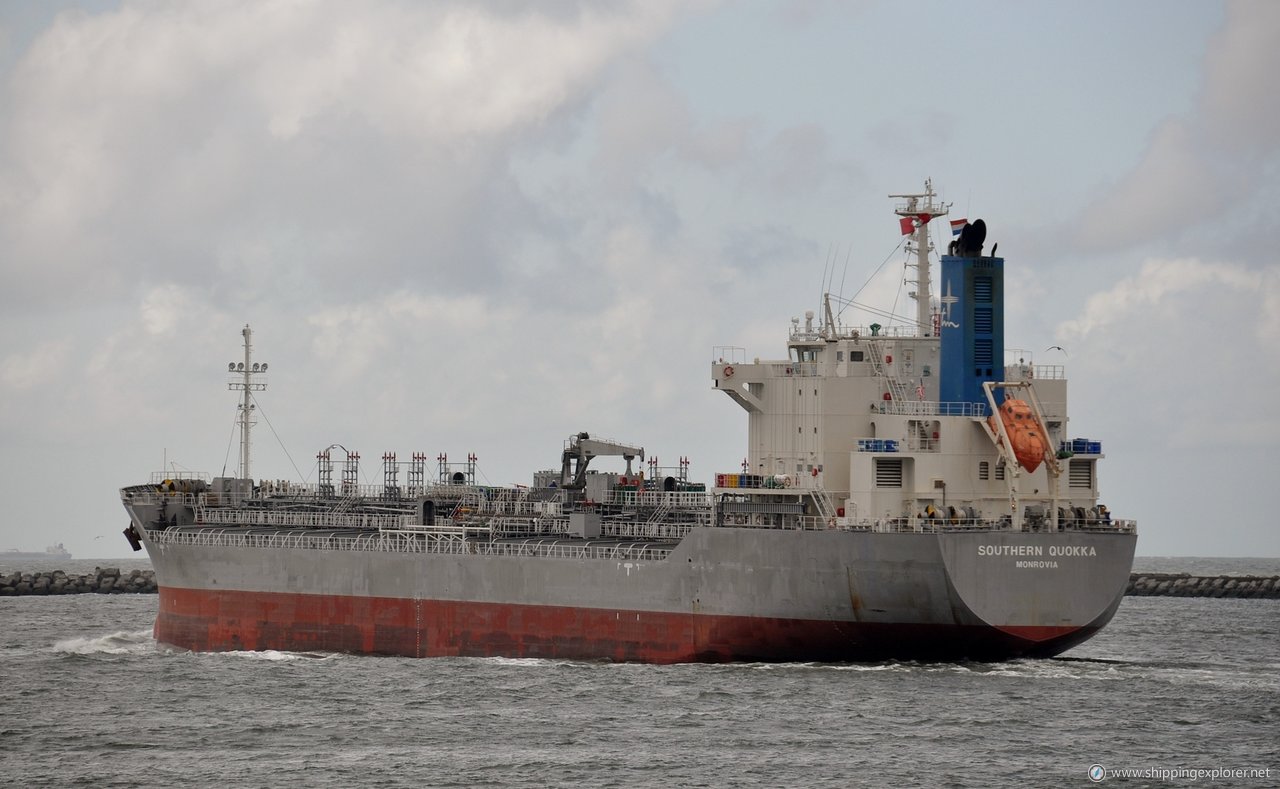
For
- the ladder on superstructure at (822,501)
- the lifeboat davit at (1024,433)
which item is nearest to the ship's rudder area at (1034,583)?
the lifeboat davit at (1024,433)

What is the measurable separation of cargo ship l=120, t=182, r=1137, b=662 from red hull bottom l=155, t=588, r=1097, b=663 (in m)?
0.06

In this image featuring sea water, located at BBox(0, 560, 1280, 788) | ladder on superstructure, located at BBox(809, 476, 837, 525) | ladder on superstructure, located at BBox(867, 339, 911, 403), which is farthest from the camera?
ladder on superstructure, located at BBox(867, 339, 911, 403)

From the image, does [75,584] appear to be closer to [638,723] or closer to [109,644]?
[109,644]

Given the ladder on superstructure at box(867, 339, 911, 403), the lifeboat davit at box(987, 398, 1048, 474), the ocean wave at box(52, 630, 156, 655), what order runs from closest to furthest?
1. the lifeboat davit at box(987, 398, 1048, 474)
2. the ladder on superstructure at box(867, 339, 911, 403)
3. the ocean wave at box(52, 630, 156, 655)

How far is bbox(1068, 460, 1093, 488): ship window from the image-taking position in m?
43.2

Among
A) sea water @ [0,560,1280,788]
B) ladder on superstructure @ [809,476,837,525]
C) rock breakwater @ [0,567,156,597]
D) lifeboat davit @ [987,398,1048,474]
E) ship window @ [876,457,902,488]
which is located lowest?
sea water @ [0,560,1280,788]

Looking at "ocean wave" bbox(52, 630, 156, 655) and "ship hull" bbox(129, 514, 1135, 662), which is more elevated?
"ship hull" bbox(129, 514, 1135, 662)

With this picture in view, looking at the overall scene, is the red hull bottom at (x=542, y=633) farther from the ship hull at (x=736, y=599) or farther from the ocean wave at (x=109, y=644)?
the ocean wave at (x=109, y=644)

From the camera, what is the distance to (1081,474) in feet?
142

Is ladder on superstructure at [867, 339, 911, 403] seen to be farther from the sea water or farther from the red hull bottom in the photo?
the sea water

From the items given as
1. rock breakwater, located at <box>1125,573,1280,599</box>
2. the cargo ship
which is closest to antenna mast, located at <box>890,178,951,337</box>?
the cargo ship

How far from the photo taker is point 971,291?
141 feet

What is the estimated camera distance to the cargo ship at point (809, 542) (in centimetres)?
4019

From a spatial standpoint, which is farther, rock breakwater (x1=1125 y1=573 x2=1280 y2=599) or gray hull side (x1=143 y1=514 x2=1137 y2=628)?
rock breakwater (x1=1125 y1=573 x2=1280 y2=599)
